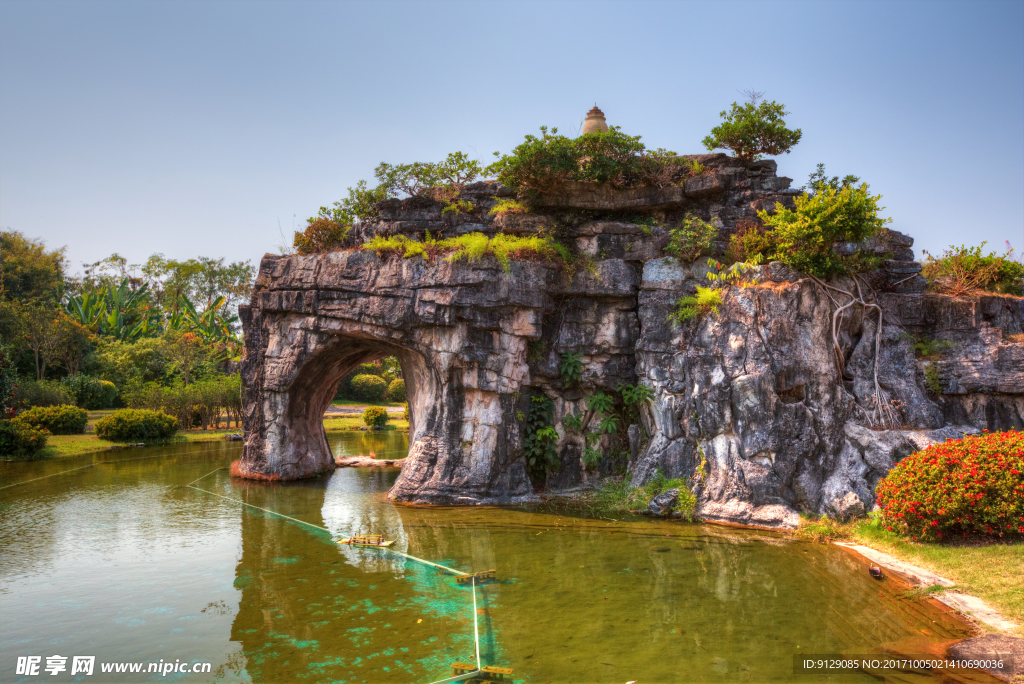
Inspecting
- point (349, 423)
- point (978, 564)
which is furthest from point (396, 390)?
point (978, 564)

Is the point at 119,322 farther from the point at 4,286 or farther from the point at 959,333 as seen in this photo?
the point at 959,333

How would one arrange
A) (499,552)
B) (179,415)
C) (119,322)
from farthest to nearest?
1. (119,322)
2. (179,415)
3. (499,552)

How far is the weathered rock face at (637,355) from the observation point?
1216 centimetres

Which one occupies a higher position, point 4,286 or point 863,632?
point 4,286

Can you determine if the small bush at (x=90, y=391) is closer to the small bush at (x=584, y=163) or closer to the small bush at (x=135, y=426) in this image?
the small bush at (x=135, y=426)

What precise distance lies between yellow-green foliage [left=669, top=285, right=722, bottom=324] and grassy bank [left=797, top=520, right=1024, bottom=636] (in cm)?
504

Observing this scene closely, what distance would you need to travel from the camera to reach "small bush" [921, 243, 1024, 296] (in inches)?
548

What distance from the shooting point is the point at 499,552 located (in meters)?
10.3

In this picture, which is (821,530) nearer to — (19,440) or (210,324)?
(19,440)

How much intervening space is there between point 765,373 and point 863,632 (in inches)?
240

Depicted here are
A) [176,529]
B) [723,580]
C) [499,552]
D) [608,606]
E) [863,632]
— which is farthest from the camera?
[176,529]

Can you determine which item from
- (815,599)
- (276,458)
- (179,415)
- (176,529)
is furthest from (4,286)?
(815,599)

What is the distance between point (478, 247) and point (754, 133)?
808 cm

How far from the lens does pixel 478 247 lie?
1385 centimetres
